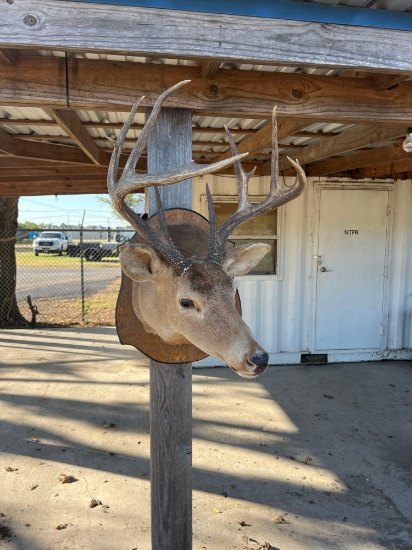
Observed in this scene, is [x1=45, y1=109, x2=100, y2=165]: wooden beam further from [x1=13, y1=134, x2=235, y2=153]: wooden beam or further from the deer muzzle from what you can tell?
the deer muzzle

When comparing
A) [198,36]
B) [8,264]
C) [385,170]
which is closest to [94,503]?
[198,36]

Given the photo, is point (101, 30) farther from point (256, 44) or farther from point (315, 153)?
point (315, 153)

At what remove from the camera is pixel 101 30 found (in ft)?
6.03

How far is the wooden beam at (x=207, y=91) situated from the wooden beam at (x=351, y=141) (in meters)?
0.85

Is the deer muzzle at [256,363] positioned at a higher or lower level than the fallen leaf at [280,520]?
higher

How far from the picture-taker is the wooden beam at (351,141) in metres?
3.52

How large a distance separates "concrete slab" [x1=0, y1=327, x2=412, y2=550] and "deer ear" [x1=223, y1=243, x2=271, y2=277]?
1.80m

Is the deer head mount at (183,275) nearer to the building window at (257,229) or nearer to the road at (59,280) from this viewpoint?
the building window at (257,229)

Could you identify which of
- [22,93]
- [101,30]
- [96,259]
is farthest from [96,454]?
[96,259]

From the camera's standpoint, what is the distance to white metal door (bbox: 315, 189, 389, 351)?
6.51m

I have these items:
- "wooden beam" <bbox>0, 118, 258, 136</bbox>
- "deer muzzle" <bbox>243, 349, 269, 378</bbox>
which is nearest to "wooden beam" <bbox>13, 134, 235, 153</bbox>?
"wooden beam" <bbox>0, 118, 258, 136</bbox>

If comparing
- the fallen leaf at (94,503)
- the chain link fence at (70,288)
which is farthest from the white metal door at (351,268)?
the fallen leaf at (94,503)

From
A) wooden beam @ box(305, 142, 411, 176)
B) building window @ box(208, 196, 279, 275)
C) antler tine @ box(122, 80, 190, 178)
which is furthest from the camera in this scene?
building window @ box(208, 196, 279, 275)

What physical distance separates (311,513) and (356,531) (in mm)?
308
